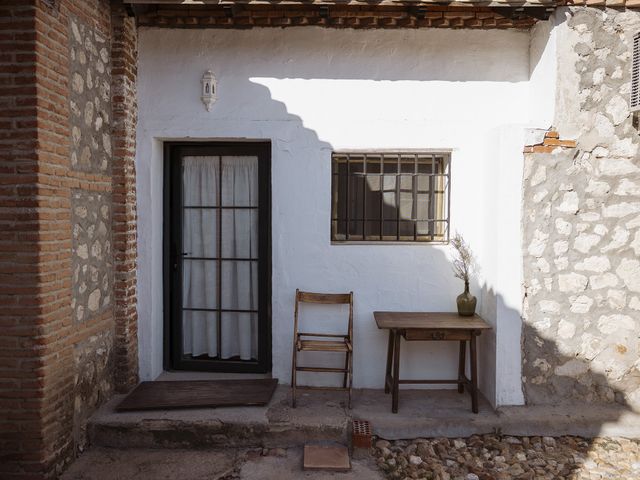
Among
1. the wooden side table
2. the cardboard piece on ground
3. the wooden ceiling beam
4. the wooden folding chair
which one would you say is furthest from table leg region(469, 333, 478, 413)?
the wooden ceiling beam

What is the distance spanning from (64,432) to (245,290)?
1.92m

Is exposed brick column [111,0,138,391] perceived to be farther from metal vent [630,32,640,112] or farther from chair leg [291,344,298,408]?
metal vent [630,32,640,112]

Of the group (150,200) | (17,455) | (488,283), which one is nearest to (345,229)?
(488,283)

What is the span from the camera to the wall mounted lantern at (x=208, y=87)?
451 cm

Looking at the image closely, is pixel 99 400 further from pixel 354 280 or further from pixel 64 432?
pixel 354 280

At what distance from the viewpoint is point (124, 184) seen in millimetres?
4414

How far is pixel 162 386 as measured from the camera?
4.54 metres

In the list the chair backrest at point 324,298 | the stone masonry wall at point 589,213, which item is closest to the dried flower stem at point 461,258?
the stone masonry wall at point 589,213

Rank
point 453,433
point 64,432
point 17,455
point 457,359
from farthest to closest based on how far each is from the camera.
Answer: point 457,359
point 453,433
point 64,432
point 17,455

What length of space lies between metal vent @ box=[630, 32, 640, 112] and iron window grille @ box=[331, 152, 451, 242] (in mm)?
1512

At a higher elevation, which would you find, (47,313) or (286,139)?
(286,139)

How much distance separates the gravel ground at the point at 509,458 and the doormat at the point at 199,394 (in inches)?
43.2

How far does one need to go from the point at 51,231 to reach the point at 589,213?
3.94 m

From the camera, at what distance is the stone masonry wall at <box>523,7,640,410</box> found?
4.06 meters
